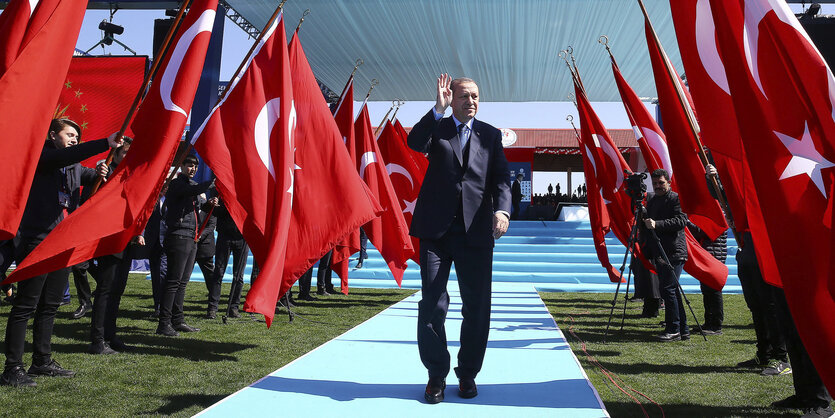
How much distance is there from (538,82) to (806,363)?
1911 cm

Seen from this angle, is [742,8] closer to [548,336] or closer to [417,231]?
[417,231]

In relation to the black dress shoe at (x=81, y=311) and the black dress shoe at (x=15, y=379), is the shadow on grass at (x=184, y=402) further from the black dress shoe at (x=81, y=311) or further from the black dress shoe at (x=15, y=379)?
the black dress shoe at (x=81, y=311)

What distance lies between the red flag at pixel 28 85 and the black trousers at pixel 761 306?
424 cm

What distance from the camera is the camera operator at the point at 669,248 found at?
6574mm

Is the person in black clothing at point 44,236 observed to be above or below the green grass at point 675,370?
above

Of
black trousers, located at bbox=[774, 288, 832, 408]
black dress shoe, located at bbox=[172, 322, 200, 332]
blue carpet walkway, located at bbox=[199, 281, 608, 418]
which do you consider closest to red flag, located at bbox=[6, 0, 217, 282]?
blue carpet walkway, located at bbox=[199, 281, 608, 418]

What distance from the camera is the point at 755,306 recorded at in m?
4.99

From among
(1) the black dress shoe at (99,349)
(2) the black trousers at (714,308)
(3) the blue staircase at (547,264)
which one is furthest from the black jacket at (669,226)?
(3) the blue staircase at (547,264)

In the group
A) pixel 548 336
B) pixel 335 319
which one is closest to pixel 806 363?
pixel 548 336

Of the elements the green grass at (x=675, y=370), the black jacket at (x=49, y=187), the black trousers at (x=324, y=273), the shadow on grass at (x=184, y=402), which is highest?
the black jacket at (x=49, y=187)

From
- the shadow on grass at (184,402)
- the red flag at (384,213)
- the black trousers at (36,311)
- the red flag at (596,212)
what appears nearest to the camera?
the shadow on grass at (184,402)

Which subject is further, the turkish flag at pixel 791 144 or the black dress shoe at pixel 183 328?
the black dress shoe at pixel 183 328

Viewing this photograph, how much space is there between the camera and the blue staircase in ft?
45.4

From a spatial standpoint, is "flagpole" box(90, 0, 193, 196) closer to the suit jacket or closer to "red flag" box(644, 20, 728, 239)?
the suit jacket
